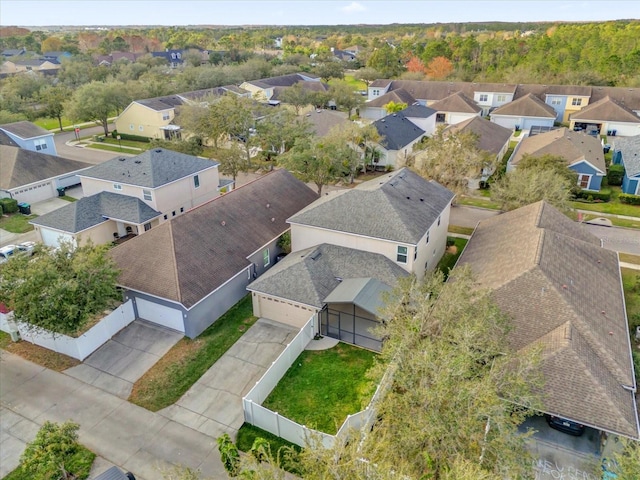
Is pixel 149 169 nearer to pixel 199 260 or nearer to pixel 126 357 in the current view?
pixel 199 260

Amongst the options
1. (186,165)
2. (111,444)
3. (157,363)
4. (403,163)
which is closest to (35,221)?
(186,165)

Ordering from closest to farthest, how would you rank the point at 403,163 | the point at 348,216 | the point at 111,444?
the point at 111,444
the point at 348,216
the point at 403,163

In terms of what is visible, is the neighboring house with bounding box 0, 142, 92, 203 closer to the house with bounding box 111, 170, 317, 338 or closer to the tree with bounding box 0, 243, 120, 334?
the house with bounding box 111, 170, 317, 338

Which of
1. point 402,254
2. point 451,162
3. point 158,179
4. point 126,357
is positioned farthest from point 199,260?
point 451,162

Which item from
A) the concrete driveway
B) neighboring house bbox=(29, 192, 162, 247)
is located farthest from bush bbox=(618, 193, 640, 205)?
neighboring house bbox=(29, 192, 162, 247)

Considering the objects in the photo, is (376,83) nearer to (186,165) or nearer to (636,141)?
(636,141)

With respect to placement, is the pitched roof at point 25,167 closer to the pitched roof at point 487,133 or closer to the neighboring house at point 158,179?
the neighboring house at point 158,179
